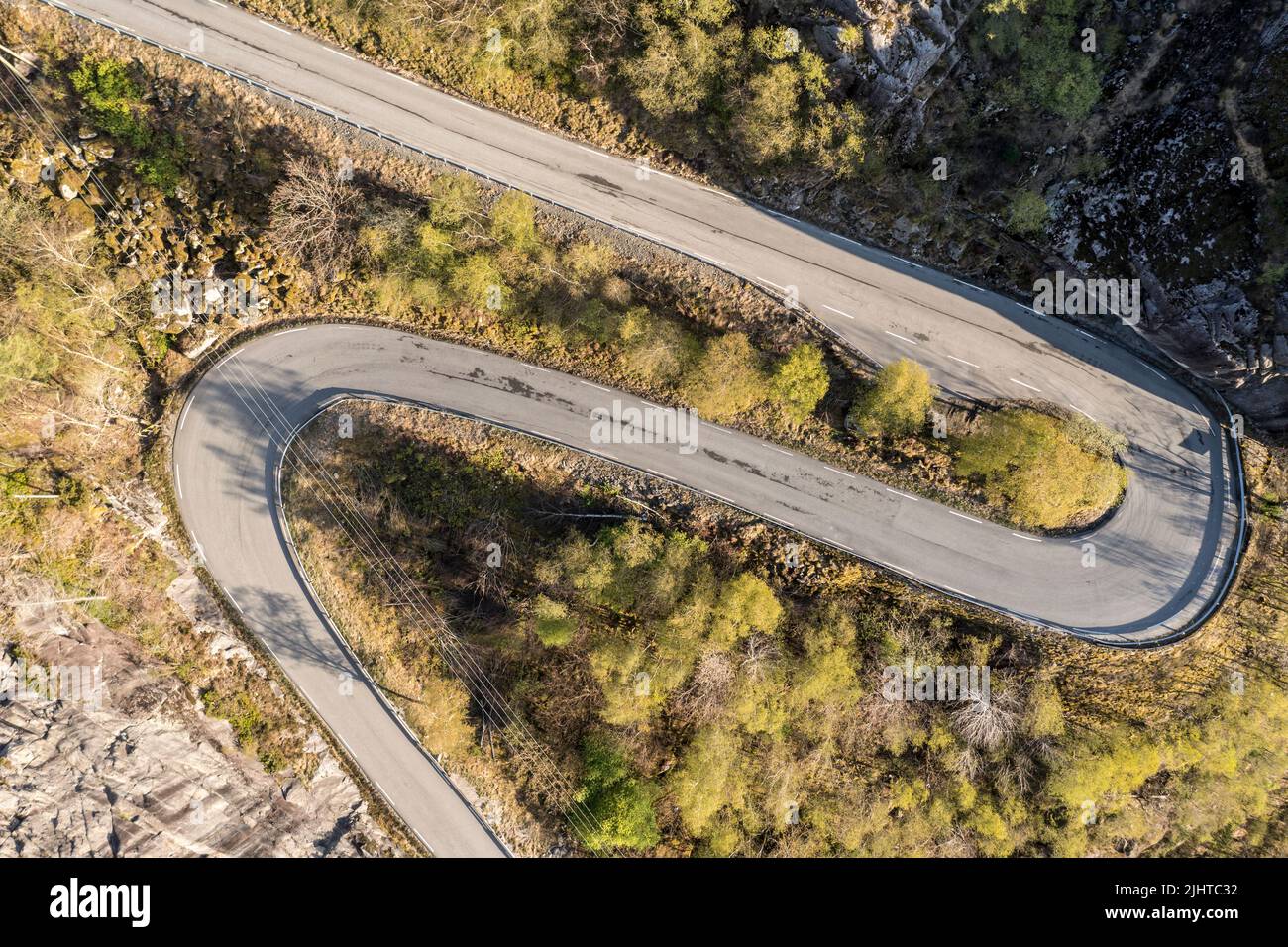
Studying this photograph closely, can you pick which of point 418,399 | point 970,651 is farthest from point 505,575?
point 970,651

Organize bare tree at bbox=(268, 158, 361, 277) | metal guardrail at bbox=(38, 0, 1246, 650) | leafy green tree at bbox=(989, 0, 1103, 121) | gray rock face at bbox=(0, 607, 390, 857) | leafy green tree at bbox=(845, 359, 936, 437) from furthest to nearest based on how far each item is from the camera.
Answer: metal guardrail at bbox=(38, 0, 1246, 650) < bare tree at bbox=(268, 158, 361, 277) < leafy green tree at bbox=(845, 359, 936, 437) < gray rock face at bbox=(0, 607, 390, 857) < leafy green tree at bbox=(989, 0, 1103, 121)

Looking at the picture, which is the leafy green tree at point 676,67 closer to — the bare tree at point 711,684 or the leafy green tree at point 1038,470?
the leafy green tree at point 1038,470

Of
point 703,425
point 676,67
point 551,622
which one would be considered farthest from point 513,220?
point 551,622

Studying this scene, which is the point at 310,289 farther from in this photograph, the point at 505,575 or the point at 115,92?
the point at 505,575

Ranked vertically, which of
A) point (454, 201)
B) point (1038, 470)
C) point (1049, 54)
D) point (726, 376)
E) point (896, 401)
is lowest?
point (1038, 470)

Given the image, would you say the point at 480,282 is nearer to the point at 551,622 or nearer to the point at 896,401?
the point at 551,622

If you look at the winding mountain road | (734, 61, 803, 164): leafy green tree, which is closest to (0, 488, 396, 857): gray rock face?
the winding mountain road

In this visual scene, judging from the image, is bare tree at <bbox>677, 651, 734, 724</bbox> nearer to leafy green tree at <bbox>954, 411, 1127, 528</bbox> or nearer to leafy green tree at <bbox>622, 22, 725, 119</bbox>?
leafy green tree at <bbox>954, 411, 1127, 528</bbox>
